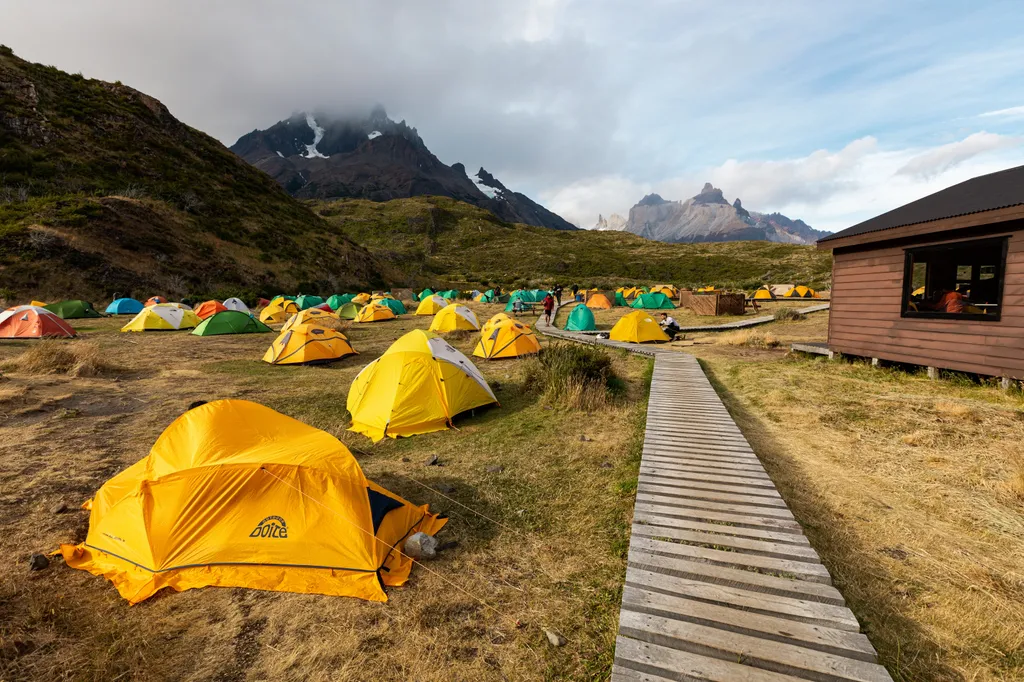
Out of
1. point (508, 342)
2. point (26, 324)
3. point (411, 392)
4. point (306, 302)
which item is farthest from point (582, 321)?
point (26, 324)

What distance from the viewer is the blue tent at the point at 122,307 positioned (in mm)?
24688

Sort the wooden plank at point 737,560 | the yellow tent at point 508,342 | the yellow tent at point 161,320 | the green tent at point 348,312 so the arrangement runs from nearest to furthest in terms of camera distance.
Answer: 1. the wooden plank at point 737,560
2. the yellow tent at point 508,342
3. the yellow tent at point 161,320
4. the green tent at point 348,312

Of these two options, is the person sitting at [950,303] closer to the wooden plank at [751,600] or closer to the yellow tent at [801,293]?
the wooden plank at [751,600]

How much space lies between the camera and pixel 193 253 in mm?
33781

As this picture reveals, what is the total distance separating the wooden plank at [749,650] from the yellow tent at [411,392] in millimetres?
5664

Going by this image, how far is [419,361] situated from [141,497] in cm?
486

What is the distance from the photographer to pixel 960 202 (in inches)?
374

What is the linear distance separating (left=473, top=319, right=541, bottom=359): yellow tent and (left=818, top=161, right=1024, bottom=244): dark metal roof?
9.23 meters

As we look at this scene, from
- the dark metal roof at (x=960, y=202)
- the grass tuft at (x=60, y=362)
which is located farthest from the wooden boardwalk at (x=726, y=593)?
the grass tuft at (x=60, y=362)

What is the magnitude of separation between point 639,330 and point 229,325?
58.9 feet

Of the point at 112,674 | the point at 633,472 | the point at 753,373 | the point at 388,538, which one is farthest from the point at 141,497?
the point at 753,373

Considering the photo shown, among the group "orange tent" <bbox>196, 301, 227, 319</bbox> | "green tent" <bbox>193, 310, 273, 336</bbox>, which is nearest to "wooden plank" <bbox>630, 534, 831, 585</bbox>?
"green tent" <bbox>193, 310, 273, 336</bbox>

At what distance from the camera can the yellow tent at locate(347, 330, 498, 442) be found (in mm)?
8211

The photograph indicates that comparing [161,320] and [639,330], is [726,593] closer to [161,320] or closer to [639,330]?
[639,330]
